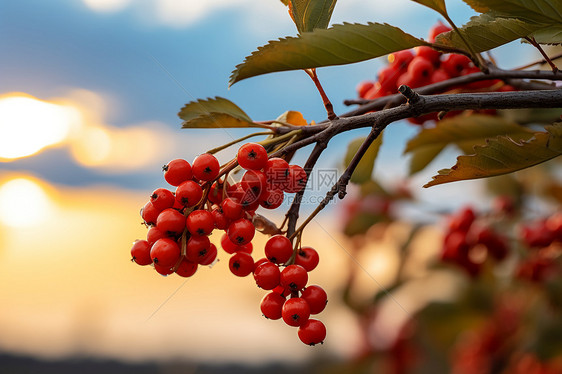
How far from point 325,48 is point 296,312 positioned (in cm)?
56

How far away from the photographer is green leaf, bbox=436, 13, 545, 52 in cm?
105

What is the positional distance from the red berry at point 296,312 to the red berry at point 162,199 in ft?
1.08

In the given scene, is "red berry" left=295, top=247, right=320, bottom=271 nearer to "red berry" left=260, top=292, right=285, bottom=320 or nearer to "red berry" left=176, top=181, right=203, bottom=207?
"red berry" left=260, top=292, right=285, bottom=320

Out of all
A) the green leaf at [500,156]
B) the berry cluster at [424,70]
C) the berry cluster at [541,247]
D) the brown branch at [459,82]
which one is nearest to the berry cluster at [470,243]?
the berry cluster at [541,247]

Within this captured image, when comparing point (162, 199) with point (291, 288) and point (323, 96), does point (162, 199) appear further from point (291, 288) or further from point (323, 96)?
point (323, 96)

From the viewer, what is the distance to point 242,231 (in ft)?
3.17

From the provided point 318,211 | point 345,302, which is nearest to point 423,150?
point 318,211

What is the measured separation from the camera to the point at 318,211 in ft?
3.05

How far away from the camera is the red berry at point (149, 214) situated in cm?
102

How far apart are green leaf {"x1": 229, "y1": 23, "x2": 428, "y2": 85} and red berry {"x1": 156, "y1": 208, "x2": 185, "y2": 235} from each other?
0.99 feet

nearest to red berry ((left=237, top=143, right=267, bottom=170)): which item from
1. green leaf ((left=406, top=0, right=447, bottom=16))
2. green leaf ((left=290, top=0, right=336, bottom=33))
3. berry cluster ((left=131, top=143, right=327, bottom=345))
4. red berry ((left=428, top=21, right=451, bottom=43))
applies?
berry cluster ((left=131, top=143, right=327, bottom=345))

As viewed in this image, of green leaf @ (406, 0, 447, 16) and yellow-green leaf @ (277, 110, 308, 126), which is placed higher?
green leaf @ (406, 0, 447, 16)

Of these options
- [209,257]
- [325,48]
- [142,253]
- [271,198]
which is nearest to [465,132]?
[325,48]

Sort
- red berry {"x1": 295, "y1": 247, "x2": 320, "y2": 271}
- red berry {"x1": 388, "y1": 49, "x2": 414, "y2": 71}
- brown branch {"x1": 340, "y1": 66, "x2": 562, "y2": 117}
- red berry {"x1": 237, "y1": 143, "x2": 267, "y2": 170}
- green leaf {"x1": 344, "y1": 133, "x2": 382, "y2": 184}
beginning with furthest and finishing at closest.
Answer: red berry {"x1": 388, "y1": 49, "x2": 414, "y2": 71}
green leaf {"x1": 344, "y1": 133, "x2": 382, "y2": 184}
brown branch {"x1": 340, "y1": 66, "x2": 562, "y2": 117}
red berry {"x1": 295, "y1": 247, "x2": 320, "y2": 271}
red berry {"x1": 237, "y1": 143, "x2": 267, "y2": 170}
